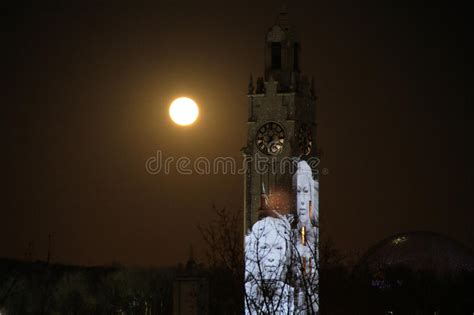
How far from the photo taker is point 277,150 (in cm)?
10006

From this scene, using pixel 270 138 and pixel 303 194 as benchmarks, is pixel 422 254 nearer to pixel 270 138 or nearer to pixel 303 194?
pixel 303 194

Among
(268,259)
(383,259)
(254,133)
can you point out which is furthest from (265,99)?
(383,259)

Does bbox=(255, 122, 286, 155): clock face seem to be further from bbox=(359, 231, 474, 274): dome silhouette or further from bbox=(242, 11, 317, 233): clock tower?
bbox=(359, 231, 474, 274): dome silhouette

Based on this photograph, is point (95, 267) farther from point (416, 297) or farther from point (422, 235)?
point (416, 297)

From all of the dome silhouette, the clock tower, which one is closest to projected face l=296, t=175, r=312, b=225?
the clock tower

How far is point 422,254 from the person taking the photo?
134m

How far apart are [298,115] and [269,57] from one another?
4974 mm

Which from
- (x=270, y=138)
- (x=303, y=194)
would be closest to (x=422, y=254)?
(x=303, y=194)

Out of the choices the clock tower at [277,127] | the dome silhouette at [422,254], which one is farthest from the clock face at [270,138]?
the dome silhouette at [422,254]

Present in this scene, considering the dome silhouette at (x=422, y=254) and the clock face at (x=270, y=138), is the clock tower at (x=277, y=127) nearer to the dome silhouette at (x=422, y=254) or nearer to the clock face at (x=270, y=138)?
the clock face at (x=270, y=138)

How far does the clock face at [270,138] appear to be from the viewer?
328ft

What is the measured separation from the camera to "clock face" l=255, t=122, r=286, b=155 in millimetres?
100062

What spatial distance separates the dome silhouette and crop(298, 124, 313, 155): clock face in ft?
79.4

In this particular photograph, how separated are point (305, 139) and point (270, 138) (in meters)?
2.69
